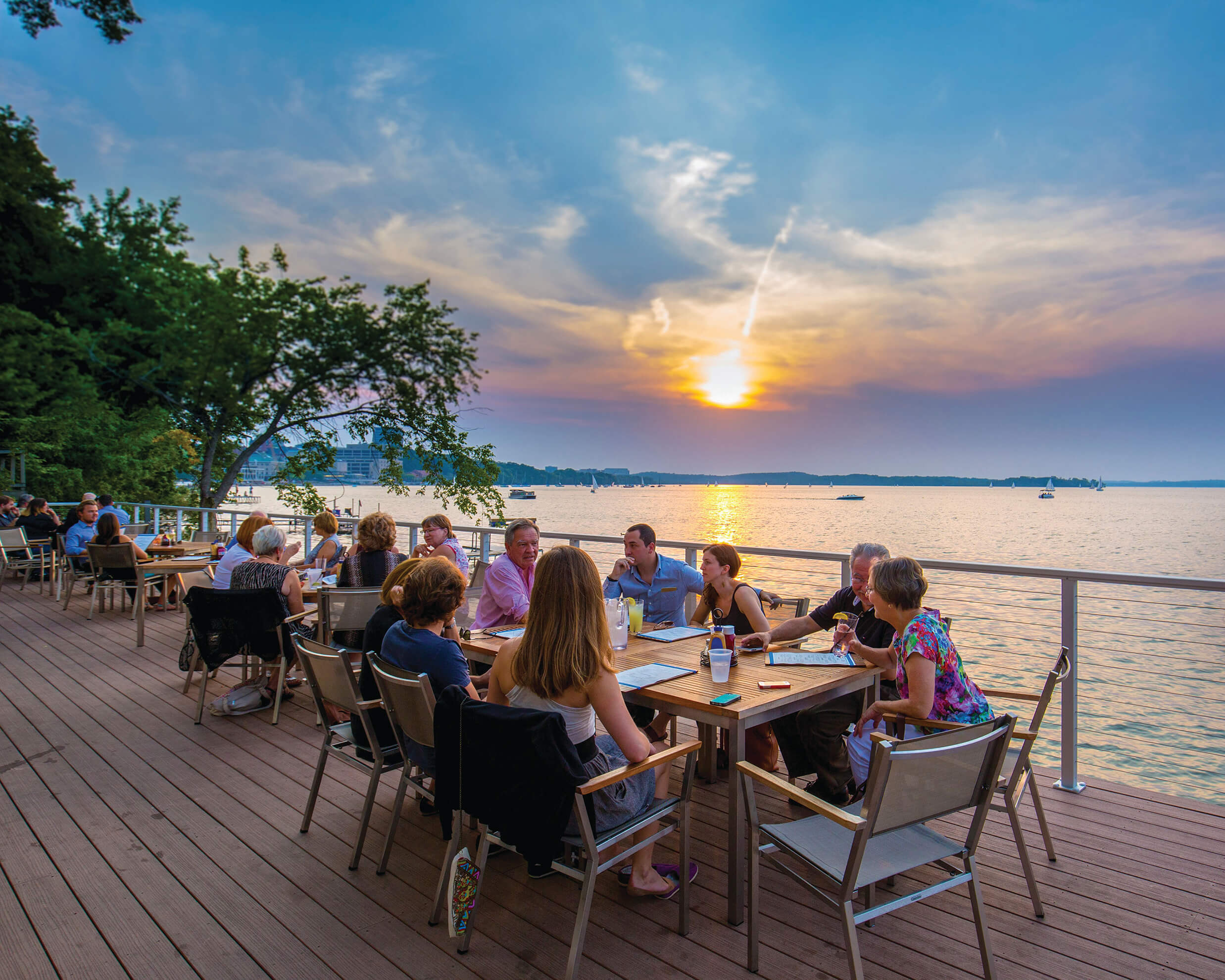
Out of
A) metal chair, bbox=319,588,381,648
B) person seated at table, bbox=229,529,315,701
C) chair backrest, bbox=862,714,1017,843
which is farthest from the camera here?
person seated at table, bbox=229,529,315,701

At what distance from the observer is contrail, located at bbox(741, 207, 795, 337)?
51.9ft

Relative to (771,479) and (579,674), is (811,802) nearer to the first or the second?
(579,674)

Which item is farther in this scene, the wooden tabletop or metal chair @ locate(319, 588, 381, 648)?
metal chair @ locate(319, 588, 381, 648)

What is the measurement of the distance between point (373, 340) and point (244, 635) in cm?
1405

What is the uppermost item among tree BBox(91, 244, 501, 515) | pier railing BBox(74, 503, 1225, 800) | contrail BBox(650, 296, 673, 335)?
contrail BBox(650, 296, 673, 335)

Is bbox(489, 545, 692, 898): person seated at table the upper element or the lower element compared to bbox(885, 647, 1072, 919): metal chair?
upper

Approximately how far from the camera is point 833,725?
9.46 ft

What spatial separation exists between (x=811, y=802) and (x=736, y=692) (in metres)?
0.61

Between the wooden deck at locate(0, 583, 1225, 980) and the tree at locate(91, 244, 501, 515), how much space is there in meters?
14.1

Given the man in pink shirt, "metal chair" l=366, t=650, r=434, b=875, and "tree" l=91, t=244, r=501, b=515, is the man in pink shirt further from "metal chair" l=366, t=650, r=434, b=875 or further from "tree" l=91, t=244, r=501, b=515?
"tree" l=91, t=244, r=501, b=515

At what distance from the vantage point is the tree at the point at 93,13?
9.76 metres

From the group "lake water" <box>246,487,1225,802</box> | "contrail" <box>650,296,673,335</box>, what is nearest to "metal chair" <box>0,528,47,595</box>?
"lake water" <box>246,487,1225,802</box>

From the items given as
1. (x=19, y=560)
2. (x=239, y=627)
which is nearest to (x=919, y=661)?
(x=239, y=627)

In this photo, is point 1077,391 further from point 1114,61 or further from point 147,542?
point 147,542
